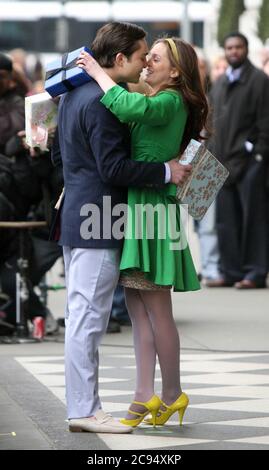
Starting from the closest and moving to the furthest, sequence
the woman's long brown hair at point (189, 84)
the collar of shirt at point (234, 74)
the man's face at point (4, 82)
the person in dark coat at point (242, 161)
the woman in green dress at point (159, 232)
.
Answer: the woman in green dress at point (159, 232), the woman's long brown hair at point (189, 84), the man's face at point (4, 82), the person in dark coat at point (242, 161), the collar of shirt at point (234, 74)

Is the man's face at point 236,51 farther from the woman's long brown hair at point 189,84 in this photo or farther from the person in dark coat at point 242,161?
the woman's long brown hair at point 189,84

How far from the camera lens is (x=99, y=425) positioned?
23.1 ft

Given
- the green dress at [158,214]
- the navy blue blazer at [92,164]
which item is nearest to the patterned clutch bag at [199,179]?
the green dress at [158,214]

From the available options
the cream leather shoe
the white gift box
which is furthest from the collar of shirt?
the cream leather shoe

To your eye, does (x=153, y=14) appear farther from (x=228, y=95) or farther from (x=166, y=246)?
(x=166, y=246)

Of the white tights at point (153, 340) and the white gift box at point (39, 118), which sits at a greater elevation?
the white gift box at point (39, 118)

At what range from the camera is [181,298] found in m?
13.8

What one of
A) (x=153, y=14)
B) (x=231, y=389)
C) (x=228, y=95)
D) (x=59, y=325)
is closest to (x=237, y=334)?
(x=59, y=325)

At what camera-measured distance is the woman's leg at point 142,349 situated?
718cm

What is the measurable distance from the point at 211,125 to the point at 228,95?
7.11m

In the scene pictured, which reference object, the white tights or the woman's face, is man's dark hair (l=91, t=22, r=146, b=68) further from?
the white tights

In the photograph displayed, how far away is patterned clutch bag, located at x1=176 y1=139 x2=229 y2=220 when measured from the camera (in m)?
7.05

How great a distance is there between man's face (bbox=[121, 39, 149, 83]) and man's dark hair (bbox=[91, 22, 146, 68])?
0.02m

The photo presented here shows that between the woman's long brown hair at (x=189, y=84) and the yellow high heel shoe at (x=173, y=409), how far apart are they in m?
1.17
